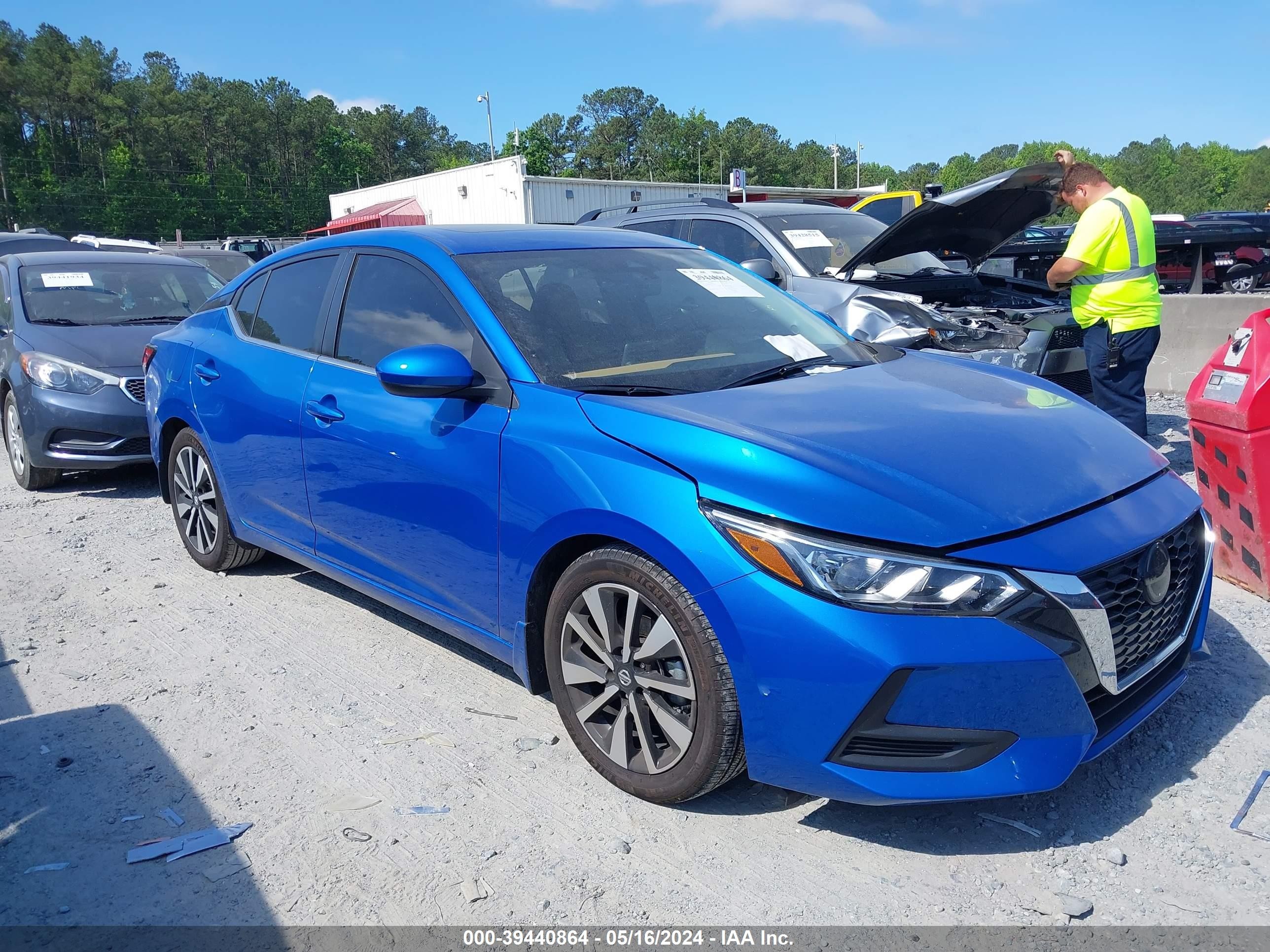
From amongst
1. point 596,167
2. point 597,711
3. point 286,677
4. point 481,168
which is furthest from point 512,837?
point 596,167

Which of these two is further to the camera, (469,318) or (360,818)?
(469,318)

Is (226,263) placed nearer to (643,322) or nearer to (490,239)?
(490,239)

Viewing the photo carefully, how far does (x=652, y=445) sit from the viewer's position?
2717 mm

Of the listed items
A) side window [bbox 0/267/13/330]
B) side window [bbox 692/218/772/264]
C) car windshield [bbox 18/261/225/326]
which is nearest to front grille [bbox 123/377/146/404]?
car windshield [bbox 18/261/225/326]

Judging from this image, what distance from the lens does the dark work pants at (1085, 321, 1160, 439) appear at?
576cm

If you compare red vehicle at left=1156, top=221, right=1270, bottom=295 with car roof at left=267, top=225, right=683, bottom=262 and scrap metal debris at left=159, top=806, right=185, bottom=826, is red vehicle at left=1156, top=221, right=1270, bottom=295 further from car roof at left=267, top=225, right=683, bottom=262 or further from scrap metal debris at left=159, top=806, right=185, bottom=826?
scrap metal debris at left=159, top=806, right=185, bottom=826

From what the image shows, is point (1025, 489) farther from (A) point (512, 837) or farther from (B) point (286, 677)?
(B) point (286, 677)

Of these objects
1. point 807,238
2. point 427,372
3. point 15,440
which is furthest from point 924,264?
point 15,440

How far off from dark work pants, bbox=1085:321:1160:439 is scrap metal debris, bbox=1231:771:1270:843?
11.0ft

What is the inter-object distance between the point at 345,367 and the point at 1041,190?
16.3 feet

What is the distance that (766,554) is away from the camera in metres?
2.43

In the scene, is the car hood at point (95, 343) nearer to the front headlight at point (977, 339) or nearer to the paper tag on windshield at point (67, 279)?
the paper tag on windshield at point (67, 279)

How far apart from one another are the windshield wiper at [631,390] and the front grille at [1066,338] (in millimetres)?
4617

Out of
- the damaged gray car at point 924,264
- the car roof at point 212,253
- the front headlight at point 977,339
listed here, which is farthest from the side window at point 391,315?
the car roof at point 212,253
